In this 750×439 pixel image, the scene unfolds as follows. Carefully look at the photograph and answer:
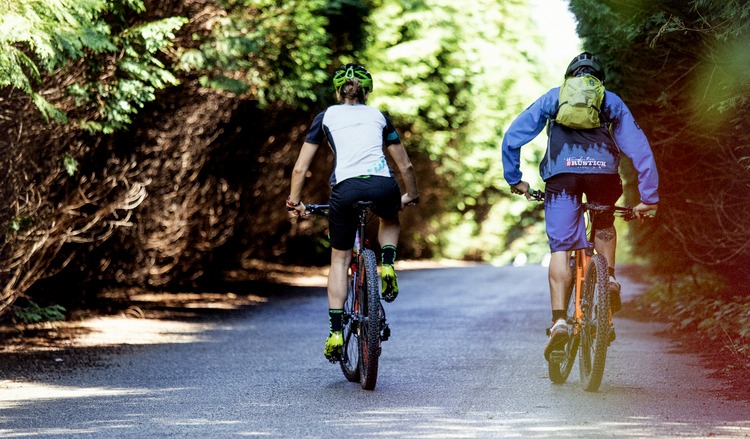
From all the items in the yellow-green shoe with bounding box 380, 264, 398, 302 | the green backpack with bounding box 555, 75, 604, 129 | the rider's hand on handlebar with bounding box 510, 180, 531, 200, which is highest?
the green backpack with bounding box 555, 75, 604, 129

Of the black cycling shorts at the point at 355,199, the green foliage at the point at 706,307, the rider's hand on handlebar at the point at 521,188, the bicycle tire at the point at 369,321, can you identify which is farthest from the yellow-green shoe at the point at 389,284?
the green foliage at the point at 706,307

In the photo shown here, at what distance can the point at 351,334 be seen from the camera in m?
7.47

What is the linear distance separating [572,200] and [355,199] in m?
1.33

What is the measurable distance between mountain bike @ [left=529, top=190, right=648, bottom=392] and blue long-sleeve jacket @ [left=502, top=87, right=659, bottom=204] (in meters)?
0.21

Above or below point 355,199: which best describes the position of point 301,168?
above

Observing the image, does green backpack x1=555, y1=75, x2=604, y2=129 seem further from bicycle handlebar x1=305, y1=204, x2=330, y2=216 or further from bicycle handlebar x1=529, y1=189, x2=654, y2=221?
bicycle handlebar x1=305, y1=204, x2=330, y2=216

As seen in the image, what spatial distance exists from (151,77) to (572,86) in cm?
439

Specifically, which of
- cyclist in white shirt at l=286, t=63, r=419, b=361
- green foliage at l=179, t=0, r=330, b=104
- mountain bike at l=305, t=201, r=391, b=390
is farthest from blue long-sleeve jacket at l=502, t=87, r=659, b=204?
green foliage at l=179, t=0, r=330, b=104

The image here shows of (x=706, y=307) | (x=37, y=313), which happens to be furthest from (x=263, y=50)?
(x=706, y=307)

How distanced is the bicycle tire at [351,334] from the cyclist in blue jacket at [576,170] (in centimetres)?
123

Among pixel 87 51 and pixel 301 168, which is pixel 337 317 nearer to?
pixel 301 168

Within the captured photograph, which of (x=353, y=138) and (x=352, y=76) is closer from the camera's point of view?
(x=353, y=138)

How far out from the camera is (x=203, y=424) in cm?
606

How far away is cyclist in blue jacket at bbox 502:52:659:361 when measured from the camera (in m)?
6.98
